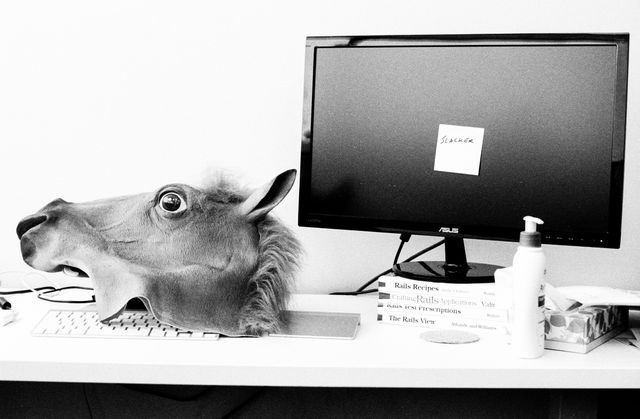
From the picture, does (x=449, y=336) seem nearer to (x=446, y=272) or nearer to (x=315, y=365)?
(x=446, y=272)

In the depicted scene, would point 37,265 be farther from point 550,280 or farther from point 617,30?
point 617,30

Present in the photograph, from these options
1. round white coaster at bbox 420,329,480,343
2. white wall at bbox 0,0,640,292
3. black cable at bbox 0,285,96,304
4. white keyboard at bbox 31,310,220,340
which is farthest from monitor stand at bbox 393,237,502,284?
black cable at bbox 0,285,96,304

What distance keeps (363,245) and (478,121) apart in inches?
17.4

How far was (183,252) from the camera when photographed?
1.33 m

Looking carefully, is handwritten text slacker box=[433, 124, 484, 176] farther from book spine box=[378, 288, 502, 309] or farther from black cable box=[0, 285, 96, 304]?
black cable box=[0, 285, 96, 304]

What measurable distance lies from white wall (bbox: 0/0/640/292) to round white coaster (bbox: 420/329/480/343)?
1.37 feet

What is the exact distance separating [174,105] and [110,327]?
600 mm

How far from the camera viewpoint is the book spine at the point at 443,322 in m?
1.33

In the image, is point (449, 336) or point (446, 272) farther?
point (446, 272)

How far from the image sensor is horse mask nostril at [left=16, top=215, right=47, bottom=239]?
1370mm

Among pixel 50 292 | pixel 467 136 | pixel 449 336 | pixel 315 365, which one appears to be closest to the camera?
pixel 315 365

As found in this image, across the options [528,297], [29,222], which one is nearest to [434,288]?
[528,297]

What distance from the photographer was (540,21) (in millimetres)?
1684

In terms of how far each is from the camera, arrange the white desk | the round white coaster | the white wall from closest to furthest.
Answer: the white desk < the round white coaster < the white wall
